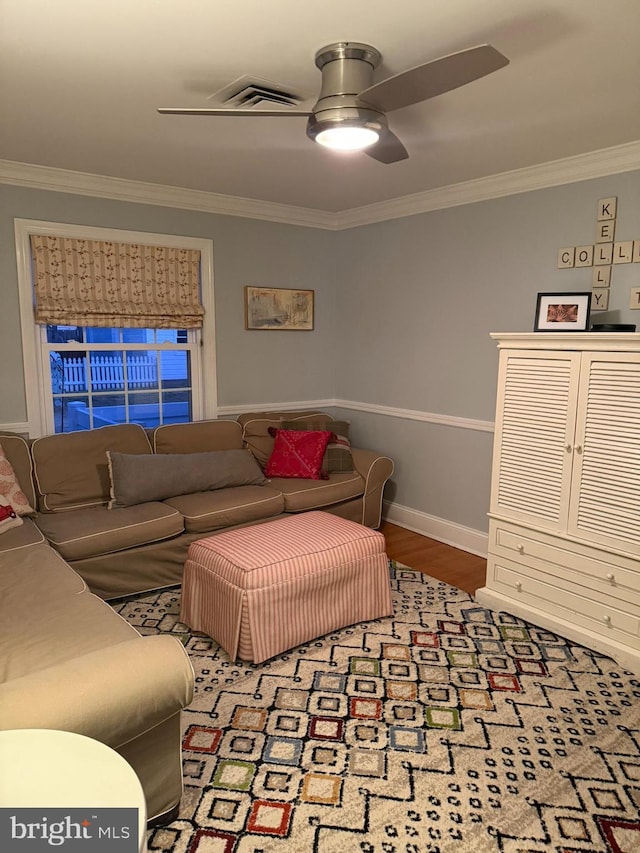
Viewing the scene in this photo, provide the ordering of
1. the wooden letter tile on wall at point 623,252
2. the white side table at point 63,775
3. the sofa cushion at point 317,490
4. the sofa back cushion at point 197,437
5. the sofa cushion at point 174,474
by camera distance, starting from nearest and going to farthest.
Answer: the white side table at point 63,775 → the wooden letter tile on wall at point 623,252 → the sofa cushion at point 174,474 → the sofa cushion at point 317,490 → the sofa back cushion at point 197,437

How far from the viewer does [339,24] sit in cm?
187

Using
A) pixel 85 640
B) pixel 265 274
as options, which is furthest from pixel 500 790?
pixel 265 274

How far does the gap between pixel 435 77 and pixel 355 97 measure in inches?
13.6

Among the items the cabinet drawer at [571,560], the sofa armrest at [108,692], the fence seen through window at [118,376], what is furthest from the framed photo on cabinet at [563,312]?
the sofa armrest at [108,692]

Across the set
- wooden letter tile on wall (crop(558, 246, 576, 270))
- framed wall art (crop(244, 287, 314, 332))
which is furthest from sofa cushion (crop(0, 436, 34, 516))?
wooden letter tile on wall (crop(558, 246, 576, 270))

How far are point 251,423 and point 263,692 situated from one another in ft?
7.43

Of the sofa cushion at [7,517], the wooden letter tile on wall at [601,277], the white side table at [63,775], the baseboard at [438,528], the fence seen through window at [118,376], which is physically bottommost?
the baseboard at [438,528]

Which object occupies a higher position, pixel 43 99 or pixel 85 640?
pixel 43 99

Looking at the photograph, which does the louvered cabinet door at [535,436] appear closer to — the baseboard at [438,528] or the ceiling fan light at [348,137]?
the baseboard at [438,528]

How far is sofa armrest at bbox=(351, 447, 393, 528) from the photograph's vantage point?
14.1 feet

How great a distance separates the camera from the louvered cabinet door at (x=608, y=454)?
2.66 meters

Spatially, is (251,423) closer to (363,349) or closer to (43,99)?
(363,349)

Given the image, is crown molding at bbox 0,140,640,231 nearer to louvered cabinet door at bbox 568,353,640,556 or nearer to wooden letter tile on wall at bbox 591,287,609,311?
wooden letter tile on wall at bbox 591,287,609,311

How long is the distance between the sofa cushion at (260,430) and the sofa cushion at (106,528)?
999 mm
